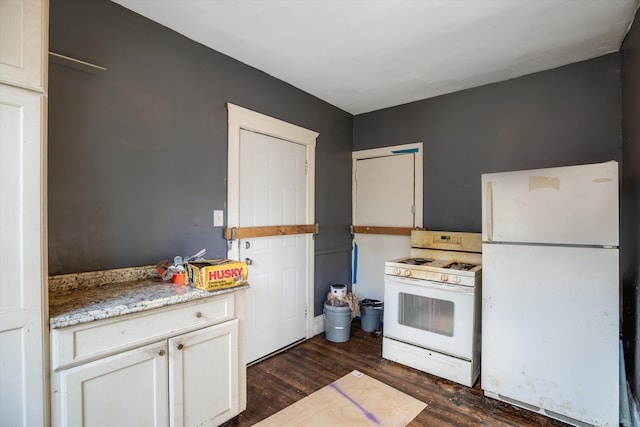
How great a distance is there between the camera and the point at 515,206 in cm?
214

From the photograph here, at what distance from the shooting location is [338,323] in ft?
10.3

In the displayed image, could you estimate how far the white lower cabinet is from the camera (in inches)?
51.3

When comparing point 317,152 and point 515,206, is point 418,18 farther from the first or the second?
point 317,152

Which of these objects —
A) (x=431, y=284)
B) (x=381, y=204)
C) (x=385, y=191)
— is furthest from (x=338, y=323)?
(x=385, y=191)

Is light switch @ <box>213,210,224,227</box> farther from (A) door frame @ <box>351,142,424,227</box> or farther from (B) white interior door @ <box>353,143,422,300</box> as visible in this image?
(A) door frame @ <box>351,142,424,227</box>

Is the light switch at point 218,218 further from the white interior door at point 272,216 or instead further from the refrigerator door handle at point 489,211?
the refrigerator door handle at point 489,211

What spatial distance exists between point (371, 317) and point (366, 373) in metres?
0.89

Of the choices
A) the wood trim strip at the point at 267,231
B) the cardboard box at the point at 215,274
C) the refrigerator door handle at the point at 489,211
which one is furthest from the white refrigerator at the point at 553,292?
the cardboard box at the point at 215,274

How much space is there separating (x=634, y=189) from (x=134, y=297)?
3131 mm

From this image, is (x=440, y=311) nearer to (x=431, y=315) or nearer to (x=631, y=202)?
(x=431, y=315)

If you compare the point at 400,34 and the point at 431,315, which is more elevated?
the point at 400,34

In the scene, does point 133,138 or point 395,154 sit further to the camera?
point 395,154

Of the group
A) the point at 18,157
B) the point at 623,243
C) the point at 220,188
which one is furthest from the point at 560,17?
the point at 18,157

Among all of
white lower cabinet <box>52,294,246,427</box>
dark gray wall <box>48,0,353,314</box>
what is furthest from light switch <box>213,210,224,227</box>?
white lower cabinet <box>52,294,246,427</box>
